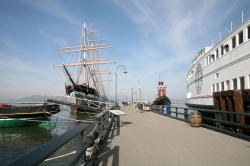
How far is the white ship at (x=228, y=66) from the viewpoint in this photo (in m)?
12.9

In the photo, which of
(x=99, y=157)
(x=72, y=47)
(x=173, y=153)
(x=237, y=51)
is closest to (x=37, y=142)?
(x=99, y=157)

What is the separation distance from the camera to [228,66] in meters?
15.0

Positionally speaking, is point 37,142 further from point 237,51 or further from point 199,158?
point 237,51

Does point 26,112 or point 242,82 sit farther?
point 26,112

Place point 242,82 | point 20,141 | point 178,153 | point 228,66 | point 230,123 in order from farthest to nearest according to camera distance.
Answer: point 228,66
point 20,141
point 242,82
point 230,123
point 178,153

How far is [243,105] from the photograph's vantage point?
28.9 feet

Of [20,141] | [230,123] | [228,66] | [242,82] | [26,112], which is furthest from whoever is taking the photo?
[26,112]

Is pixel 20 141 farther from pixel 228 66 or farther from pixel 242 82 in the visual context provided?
pixel 228 66

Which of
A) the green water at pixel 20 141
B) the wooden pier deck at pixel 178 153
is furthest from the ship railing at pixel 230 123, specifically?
the green water at pixel 20 141

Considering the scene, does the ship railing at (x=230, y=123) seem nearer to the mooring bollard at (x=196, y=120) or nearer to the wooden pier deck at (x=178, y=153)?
the mooring bollard at (x=196, y=120)

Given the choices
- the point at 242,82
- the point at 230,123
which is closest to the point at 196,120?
the point at 230,123

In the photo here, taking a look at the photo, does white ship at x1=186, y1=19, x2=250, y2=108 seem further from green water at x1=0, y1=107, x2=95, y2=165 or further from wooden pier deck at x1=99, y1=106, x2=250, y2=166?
green water at x1=0, y1=107, x2=95, y2=165

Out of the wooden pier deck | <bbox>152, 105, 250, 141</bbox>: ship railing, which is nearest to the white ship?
<bbox>152, 105, 250, 141</bbox>: ship railing

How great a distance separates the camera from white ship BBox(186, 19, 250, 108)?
42.3 feet
